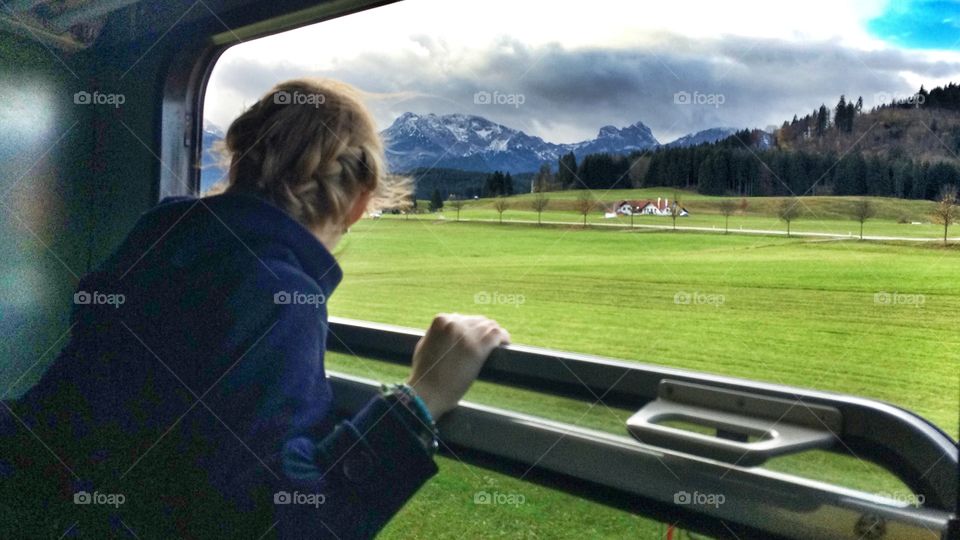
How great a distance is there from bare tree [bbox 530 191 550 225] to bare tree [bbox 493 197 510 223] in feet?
0.21

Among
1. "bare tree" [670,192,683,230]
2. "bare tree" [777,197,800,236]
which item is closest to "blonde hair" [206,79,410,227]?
"bare tree" [670,192,683,230]

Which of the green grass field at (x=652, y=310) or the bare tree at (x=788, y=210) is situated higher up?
the bare tree at (x=788, y=210)

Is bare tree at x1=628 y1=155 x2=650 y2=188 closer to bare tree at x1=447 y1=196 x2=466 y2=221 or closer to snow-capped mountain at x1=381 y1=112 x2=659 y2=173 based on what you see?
snow-capped mountain at x1=381 y1=112 x2=659 y2=173

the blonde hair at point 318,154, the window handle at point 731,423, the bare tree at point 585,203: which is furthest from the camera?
the blonde hair at point 318,154

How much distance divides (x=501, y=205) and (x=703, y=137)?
0.42 metres

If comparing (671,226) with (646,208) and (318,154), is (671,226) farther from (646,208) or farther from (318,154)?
(318,154)

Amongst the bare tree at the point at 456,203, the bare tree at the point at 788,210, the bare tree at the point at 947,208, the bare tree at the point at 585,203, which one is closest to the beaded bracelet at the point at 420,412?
the bare tree at the point at 456,203

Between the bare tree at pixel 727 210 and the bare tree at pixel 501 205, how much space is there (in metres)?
0.42

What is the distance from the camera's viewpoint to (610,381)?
144 cm

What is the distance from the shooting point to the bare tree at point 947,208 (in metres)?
1.13

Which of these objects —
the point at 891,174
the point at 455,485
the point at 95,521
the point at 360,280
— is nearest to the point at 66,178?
the point at 95,521

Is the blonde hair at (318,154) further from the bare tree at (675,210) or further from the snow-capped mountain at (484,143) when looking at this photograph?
the bare tree at (675,210)

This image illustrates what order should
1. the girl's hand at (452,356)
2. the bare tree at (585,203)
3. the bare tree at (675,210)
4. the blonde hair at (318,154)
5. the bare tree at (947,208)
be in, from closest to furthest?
the bare tree at (947,208), the bare tree at (675,210), the bare tree at (585,203), the girl's hand at (452,356), the blonde hair at (318,154)

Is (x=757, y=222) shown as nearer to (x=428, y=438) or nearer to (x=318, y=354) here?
(x=428, y=438)
